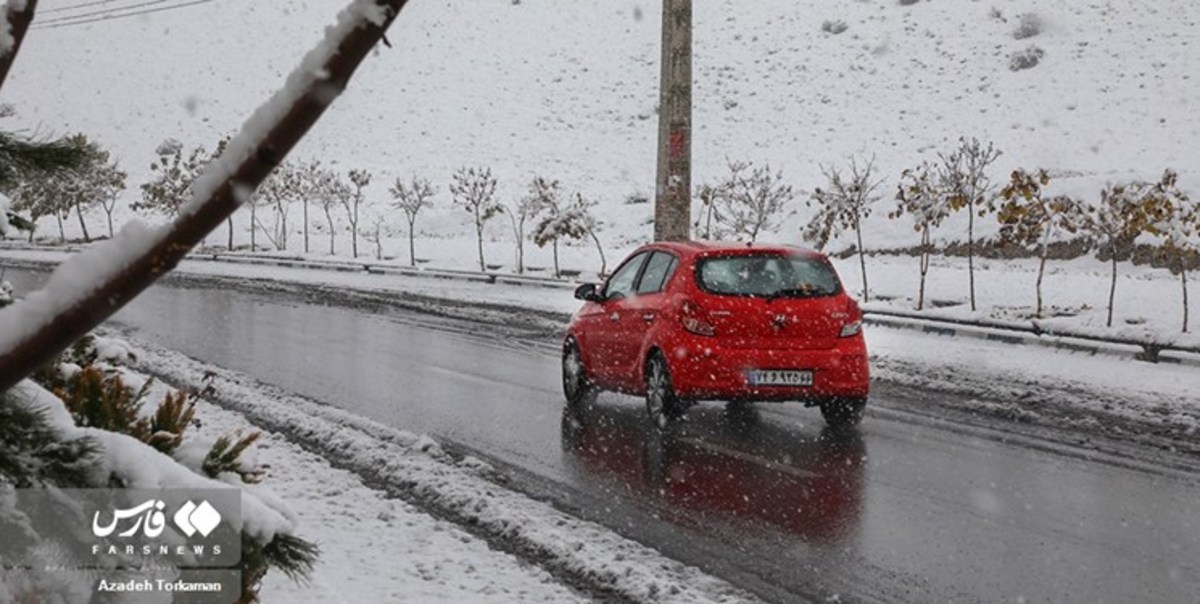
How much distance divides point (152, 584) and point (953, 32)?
74242 mm

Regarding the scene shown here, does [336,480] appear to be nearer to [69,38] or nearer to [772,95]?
[772,95]

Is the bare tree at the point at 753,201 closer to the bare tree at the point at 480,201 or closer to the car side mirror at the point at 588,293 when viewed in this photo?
the bare tree at the point at 480,201

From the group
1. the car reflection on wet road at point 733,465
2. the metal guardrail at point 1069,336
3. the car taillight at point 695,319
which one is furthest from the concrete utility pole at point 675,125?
the car taillight at point 695,319

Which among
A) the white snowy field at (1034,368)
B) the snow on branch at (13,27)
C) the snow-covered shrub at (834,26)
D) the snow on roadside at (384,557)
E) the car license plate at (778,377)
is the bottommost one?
the white snowy field at (1034,368)

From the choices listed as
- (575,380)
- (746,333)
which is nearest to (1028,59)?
(575,380)

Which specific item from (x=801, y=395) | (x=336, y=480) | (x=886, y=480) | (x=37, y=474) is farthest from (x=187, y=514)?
(x=801, y=395)

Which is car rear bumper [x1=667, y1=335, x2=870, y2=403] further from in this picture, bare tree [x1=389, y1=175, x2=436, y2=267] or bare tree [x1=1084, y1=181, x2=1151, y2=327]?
bare tree [x1=389, y1=175, x2=436, y2=267]

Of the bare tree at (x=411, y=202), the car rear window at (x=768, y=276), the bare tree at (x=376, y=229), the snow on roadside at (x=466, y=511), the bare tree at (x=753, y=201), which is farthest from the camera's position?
the bare tree at (x=376, y=229)

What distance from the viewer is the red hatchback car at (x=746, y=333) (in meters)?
10.1

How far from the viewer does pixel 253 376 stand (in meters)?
13.9

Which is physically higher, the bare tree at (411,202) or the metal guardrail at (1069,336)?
the bare tree at (411,202)

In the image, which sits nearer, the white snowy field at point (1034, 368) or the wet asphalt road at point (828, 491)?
the wet asphalt road at point (828, 491)

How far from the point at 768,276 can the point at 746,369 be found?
945mm

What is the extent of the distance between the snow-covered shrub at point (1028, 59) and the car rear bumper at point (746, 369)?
195ft
